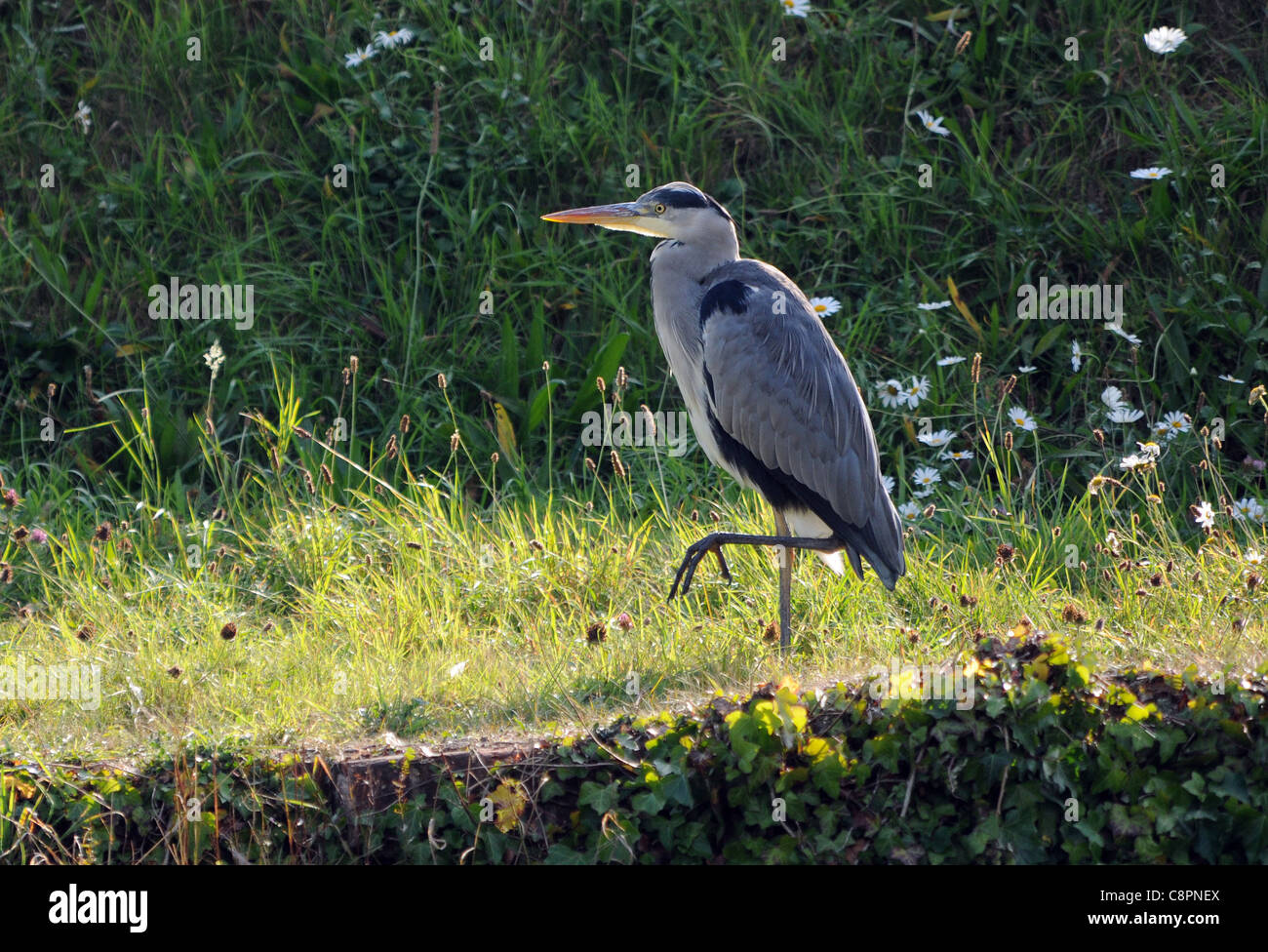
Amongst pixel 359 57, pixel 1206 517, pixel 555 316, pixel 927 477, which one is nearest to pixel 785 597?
pixel 927 477

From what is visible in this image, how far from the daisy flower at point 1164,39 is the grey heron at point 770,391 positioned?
3.41 metres

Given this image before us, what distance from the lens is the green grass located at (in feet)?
16.9

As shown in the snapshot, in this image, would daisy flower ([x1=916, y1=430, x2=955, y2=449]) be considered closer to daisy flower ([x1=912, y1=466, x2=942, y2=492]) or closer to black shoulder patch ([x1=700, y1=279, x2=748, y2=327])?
daisy flower ([x1=912, y1=466, x2=942, y2=492])

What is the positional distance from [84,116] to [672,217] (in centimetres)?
417

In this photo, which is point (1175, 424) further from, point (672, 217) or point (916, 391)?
point (672, 217)

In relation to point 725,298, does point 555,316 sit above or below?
above

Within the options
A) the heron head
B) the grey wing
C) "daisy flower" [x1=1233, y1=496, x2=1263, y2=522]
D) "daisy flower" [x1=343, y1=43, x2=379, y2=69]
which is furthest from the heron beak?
"daisy flower" [x1=343, y1=43, x2=379, y2=69]

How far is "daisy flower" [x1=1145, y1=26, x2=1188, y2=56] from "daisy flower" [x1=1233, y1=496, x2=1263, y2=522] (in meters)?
2.73

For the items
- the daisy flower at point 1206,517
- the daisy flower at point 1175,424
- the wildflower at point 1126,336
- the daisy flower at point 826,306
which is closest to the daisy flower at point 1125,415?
the daisy flower at point 1175,424

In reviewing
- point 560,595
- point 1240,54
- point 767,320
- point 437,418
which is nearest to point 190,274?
point 437,418

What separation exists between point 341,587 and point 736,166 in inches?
135

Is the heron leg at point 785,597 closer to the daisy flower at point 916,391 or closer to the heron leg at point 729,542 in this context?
the heron leg at point 729,542

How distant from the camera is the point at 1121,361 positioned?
6699 mm

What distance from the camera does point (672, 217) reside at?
16.4 feet
